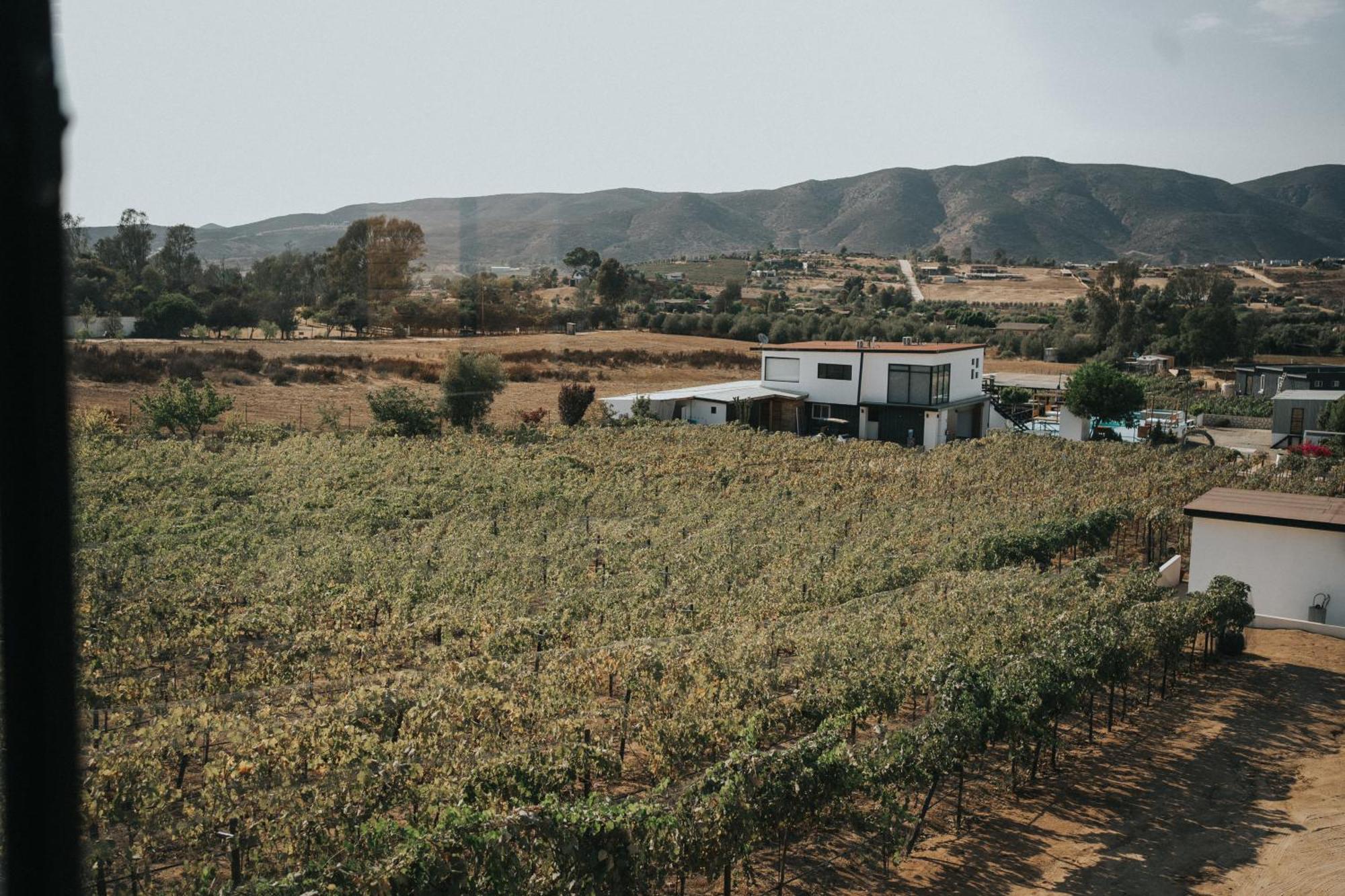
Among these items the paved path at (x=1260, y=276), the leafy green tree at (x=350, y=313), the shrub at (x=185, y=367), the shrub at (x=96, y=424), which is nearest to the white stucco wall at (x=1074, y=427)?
the shrub at (x=96, y=424)

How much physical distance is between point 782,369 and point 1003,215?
123 meters

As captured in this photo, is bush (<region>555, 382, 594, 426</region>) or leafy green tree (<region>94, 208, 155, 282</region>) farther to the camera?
leafy green tree (<region>94, 208, 155, 282</region>)

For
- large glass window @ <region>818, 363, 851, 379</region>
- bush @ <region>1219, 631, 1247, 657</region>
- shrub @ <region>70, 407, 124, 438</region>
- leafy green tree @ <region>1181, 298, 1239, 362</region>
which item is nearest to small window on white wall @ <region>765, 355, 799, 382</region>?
large glass window @ <region>818, 363, 851, 379</region>

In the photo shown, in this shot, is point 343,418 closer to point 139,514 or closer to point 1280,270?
point 139,514

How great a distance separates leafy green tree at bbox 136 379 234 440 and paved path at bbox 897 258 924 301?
6885 cm

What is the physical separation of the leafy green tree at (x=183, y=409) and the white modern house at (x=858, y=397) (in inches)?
506

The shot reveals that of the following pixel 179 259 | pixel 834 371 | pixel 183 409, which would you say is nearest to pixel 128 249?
pixel 179 259

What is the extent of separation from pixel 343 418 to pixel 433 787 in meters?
27.3

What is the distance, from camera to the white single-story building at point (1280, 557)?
1427 cm

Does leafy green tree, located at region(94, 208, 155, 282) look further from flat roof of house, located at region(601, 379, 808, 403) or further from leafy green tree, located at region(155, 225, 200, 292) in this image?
flat roof of house, located at region(601, 379, 808, 403)

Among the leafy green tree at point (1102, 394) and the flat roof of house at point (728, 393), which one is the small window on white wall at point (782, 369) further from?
the leafy green tree at point (1102, 394)

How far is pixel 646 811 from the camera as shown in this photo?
596 centimetres

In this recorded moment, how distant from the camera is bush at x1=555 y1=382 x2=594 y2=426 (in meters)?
31.9

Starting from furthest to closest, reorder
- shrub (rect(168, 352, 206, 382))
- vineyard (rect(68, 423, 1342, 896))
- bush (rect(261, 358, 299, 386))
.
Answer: bush (rect(261, 358, 299, 386))
shrub (rect(168, 352, 206, 382))
vineyard (rect(68, 423, 1342, 896))
